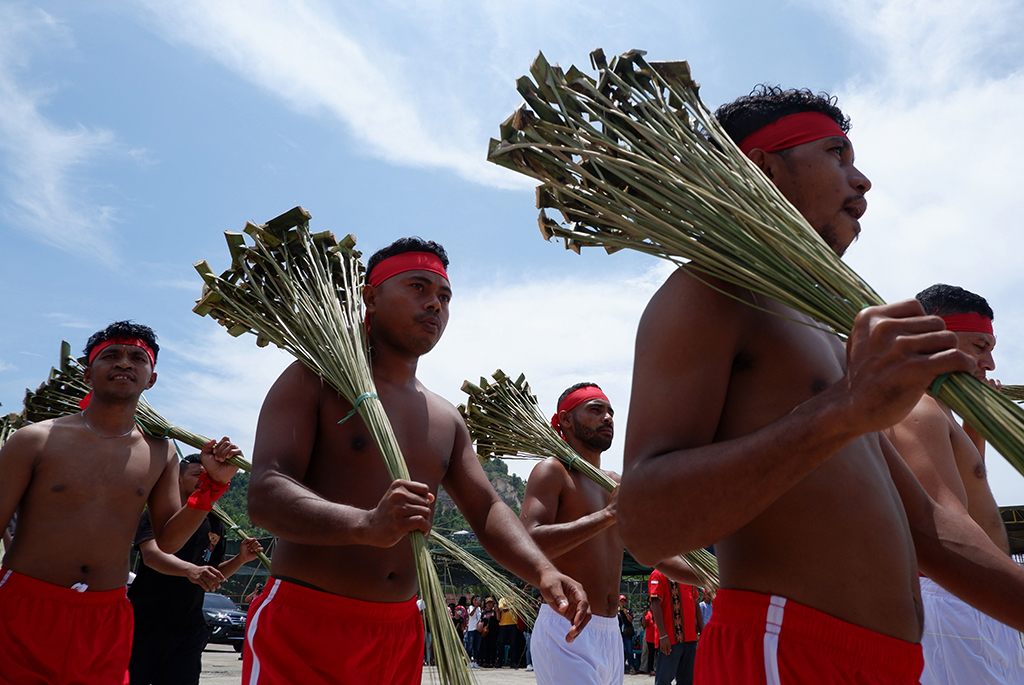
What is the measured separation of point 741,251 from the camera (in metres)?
1.53

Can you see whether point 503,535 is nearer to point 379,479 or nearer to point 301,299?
point 379,479

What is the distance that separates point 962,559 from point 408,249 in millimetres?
2187

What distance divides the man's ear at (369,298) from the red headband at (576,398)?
2.51 m

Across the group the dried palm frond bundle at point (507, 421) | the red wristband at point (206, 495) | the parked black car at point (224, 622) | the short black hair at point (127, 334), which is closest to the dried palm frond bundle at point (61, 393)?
the short black hair at point (127, 334)

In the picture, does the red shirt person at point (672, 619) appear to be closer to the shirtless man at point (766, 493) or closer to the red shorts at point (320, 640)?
the red shorts at point (320, 640)

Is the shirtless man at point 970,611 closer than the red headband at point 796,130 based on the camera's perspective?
No

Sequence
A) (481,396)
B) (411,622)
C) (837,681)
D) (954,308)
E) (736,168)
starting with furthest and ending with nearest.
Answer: (481,396)
(954,308)
(411,622)
(736,168)
(837,681)

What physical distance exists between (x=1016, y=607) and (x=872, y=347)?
1036mm

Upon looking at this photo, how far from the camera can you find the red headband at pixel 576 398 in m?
5.49

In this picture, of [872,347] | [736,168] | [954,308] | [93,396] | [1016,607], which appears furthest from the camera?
[93,396]

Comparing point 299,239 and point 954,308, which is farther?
point 954,308

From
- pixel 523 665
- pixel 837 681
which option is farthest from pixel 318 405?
pixel 523 665

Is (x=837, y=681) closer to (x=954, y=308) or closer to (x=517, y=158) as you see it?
(x=517, y=158)

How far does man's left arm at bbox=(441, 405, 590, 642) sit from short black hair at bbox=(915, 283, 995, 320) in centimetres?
213
